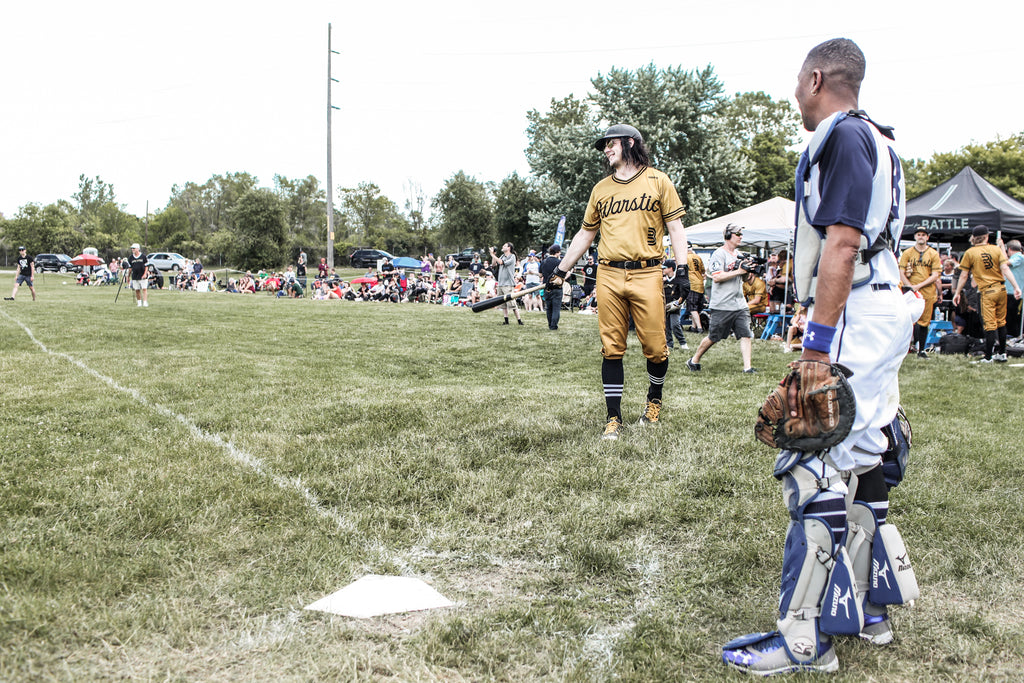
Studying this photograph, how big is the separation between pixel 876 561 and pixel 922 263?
11.0 metres

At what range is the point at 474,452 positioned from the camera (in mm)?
4945

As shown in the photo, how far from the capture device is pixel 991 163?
44.9 m

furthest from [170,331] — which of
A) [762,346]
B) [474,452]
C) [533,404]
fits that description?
[762,346]

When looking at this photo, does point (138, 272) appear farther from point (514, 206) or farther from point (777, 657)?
point (514, 206)

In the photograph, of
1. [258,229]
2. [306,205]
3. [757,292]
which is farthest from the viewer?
[306,205]

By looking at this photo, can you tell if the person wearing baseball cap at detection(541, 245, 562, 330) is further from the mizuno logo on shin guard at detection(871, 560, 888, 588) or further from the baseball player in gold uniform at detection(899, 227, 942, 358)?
the mizuno logo on shin guard at detection(871, 560, 888, 588)

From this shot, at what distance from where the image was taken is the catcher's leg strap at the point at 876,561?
2508 millimetres

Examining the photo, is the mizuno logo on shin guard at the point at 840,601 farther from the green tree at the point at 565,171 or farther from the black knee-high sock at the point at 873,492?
the green tree at the point at 565,171

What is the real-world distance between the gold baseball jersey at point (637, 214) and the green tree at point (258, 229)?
5435cm

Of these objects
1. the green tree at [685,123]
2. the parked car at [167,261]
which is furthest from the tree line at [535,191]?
the parked car at [167,261]

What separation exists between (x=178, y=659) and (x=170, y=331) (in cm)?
1164

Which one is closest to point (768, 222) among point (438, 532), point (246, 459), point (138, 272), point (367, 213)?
point (246, 459)

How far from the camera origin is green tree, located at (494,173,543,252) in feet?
165

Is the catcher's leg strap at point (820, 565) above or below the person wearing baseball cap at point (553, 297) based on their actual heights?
below
